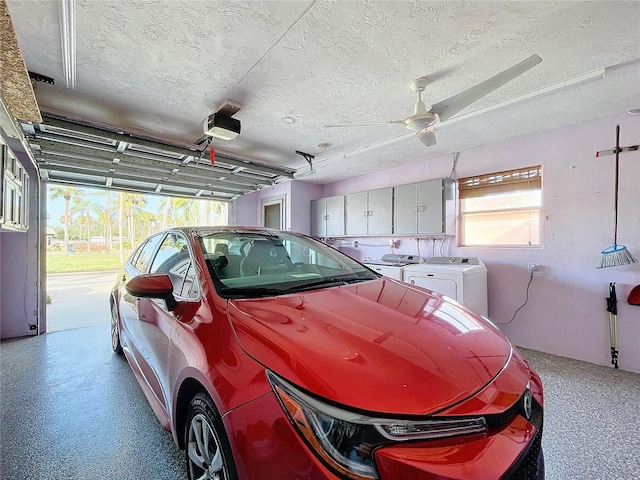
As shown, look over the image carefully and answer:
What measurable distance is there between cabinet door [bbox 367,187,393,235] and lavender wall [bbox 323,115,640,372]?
145 centimetres

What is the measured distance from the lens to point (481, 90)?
6.31ft

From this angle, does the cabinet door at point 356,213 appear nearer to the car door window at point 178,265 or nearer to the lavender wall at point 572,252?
the lavender wall at point 572,252

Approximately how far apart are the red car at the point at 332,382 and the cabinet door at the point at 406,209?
9.34 ft

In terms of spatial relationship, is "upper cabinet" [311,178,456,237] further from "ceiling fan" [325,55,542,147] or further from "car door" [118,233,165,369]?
"car door" [118,233,165,369]

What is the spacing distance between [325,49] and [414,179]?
300 centimetres

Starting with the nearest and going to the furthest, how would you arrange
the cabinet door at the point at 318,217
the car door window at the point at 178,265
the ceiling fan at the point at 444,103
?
the car door window at the point at 178,265, the ceiling fan at the point at 444,103, the cabinet door at the point at 318,217

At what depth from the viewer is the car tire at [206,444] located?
944 millimetres

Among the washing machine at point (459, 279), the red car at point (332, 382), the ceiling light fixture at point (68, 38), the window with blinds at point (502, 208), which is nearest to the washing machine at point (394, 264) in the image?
the washing machine at point (459, 279)

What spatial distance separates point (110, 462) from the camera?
1538mm

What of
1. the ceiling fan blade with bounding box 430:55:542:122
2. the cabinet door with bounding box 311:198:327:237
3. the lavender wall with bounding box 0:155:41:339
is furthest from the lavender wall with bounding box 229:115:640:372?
the lavender wall with bounding box 0:155:41:339

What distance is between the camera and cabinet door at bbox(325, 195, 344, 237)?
17.4ft

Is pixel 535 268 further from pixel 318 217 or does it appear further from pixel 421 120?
pixel 318 217

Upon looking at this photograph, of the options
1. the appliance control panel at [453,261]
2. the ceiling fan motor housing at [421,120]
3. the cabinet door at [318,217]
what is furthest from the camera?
the cabinet door at [318,217]

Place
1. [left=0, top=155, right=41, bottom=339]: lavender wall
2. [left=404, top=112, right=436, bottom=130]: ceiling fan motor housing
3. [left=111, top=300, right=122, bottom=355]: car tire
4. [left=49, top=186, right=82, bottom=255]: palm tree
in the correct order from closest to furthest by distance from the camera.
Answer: [left=404, top=112, right=436, bottom=130]: ceiling fan motor housing, [left=111, top=300, right=122, bottom=355]: car tire, [left=0, top=155, right=41, bottom=339]: lavender wall, [left=49, top=186, right=82, bottom=255]: palm tree
